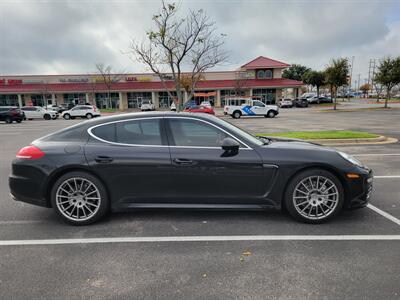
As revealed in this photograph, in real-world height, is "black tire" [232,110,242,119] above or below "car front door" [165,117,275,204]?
below

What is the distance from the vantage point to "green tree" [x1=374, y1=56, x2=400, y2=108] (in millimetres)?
34625

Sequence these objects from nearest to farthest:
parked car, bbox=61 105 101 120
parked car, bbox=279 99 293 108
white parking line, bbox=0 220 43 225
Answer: white parking line, bbox=0 220 43 225 < parked car, bbox=61 105 101 120 < parked car, bbox=279 99 293 108

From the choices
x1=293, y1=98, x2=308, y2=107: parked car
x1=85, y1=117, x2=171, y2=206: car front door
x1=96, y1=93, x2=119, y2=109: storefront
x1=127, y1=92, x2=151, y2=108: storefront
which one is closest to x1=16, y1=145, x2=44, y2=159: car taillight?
x1=85, y1=117, x2=171, y2=206: car front door

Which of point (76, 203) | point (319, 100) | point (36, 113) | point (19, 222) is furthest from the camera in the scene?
point (319, 100)

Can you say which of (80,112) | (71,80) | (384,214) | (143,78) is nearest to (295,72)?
(143,78)

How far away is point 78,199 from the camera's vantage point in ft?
13.2

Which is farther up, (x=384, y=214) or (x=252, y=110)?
(x=252, y=110)

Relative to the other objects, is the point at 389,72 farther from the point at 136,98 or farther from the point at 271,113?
the point at 136,98

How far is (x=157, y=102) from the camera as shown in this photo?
2095 inches

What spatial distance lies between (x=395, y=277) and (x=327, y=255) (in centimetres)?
62

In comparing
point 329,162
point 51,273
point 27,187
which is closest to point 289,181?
point 329,162

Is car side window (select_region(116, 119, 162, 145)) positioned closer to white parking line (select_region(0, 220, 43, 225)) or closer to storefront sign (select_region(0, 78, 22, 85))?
white parking line (select_region(0, 220, 43, 225))

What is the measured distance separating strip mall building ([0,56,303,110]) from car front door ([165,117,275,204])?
1878 inches

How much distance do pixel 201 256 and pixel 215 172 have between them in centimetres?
110
